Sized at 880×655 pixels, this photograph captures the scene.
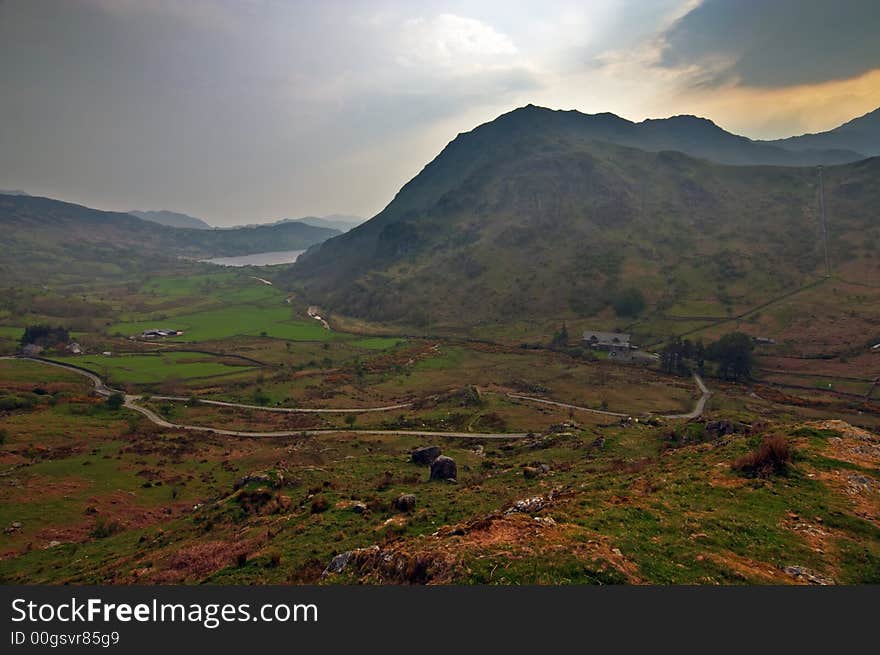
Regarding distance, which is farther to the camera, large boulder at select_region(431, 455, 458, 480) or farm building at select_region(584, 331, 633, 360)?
farm building at select_region(584, 331, 633, 360)

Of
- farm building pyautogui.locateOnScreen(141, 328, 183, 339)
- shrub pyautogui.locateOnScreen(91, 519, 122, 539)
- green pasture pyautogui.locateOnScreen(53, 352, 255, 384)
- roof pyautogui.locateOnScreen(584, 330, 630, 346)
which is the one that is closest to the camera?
shrub pyautogui.locateOnScreen(91, 519, 122, 539)

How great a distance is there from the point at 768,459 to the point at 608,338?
129 m

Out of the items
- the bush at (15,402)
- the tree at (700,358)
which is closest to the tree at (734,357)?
the tree at (700,358)

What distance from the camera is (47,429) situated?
73812 millimetres

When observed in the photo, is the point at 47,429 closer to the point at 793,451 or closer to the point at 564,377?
the point at 793,451

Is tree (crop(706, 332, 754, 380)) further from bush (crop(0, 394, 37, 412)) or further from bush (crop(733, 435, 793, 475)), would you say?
bush (crop(0, 394, 37, 412))

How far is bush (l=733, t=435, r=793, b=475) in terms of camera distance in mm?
26969

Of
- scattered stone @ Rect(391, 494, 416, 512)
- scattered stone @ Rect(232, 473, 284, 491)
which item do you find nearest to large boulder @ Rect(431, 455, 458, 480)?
scattered stone @ Rect(391, 494, 416, 512)

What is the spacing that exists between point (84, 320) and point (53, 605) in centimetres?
23188

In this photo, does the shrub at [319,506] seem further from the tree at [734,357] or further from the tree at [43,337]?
the tree at [43,337]

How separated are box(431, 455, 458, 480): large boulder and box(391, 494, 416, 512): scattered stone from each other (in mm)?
10640

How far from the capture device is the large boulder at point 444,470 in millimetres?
41500

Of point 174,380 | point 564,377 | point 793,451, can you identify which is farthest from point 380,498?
point 174,380

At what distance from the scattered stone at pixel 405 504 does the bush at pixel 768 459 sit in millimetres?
21990
